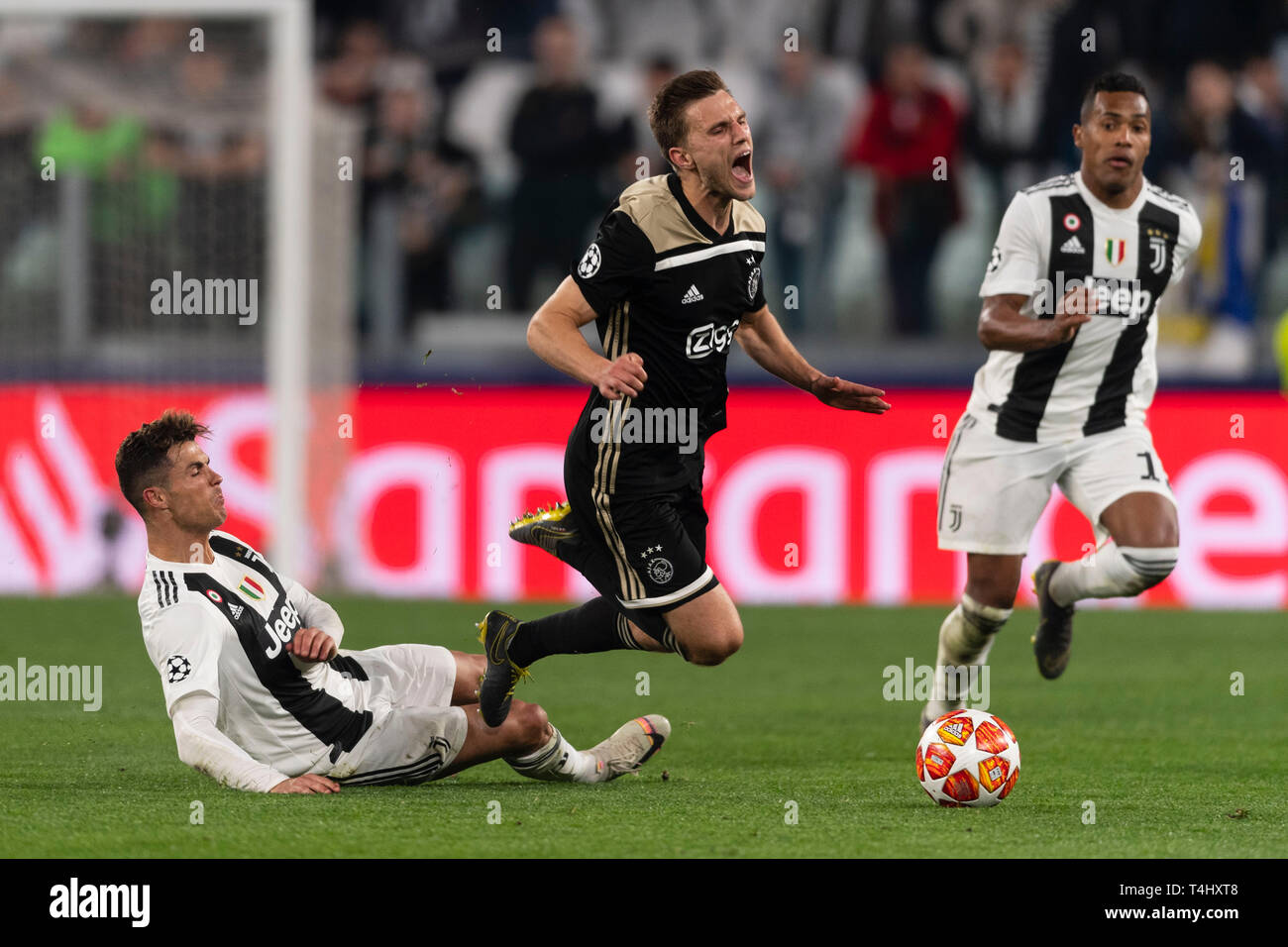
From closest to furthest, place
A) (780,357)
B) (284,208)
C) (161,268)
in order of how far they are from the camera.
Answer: (780,357) → (284,208) → (161,268)

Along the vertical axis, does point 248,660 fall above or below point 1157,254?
below

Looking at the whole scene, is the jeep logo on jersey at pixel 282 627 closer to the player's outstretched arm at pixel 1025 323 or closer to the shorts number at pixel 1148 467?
the player's outstretched arm at pixel 1025 323

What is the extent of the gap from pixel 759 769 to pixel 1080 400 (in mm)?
1968

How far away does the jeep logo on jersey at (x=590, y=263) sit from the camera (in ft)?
20.5

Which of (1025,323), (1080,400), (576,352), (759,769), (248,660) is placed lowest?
(759,769)

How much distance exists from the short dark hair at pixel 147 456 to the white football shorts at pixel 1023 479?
3120 millimetres

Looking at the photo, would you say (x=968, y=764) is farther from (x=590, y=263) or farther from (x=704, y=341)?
(x=590, y=263)

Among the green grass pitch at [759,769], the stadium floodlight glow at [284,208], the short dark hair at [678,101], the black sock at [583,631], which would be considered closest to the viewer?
the green grass pitch at [759,769]

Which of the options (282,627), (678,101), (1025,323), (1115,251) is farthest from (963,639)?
Answer: (282,627)

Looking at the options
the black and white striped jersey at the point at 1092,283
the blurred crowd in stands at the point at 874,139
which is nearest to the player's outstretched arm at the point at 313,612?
the black and white striped jersey at the point at 1092,283

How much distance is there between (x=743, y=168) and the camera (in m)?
6.21

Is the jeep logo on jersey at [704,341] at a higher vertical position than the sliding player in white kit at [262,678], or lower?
higher

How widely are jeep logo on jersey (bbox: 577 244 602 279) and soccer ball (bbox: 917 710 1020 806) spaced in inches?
69.5
